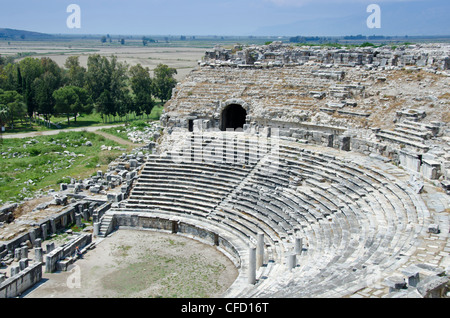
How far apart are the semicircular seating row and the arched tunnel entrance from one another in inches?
126

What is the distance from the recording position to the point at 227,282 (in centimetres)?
1647

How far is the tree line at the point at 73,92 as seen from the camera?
46.2m

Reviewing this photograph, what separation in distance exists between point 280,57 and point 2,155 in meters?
21.2

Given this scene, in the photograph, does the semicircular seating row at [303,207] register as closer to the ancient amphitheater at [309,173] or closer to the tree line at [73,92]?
the ancient amphitheater at [309,173]

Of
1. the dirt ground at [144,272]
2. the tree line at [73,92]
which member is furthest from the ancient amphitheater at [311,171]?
the tree line at [73,92]

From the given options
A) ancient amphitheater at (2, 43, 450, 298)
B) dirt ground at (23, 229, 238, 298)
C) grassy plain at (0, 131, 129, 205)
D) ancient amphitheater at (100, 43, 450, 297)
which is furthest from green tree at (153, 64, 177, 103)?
dirt ground at (23, 229, 238, 298)

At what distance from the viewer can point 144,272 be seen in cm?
1716

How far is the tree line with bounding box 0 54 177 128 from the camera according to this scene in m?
46.2

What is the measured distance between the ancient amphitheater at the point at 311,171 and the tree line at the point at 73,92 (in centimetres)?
2046

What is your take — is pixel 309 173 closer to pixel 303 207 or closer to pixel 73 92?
Result: pixel 303 207

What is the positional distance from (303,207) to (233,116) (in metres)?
11.6

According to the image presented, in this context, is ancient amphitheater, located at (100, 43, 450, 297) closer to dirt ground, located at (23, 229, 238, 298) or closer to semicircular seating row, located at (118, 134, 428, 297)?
semicircular seating row, located at (118, 134, 428, 297)

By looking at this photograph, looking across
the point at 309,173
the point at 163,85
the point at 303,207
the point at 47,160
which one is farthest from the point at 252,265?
the point at 163,85

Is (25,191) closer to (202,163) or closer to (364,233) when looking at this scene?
(202,163)
